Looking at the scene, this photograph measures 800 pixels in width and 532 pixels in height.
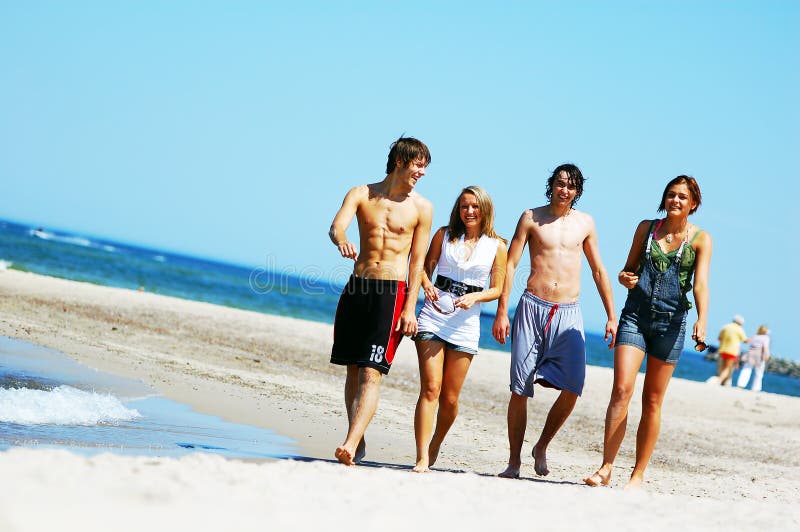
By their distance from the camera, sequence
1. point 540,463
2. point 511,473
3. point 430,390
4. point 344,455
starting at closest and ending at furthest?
point 344,455 < point 430,390 < point 511,473 < point 540,463

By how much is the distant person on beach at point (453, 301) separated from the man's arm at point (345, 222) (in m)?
0.72

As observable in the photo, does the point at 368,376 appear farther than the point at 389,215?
No

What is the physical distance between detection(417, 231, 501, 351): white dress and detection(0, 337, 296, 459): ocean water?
141cm

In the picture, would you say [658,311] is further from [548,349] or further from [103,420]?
[103,420]

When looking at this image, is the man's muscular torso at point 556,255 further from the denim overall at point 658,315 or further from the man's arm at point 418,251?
the man's arm at point 418,251

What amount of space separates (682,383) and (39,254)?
44.4 meters

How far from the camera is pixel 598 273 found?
7152mm

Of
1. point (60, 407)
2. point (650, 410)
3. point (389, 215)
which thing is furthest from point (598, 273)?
point (60, 407)

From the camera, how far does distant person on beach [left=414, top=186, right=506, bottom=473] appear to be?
6.55m

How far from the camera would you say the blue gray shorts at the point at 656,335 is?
6645mm

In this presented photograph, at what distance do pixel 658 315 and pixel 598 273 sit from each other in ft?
2.20

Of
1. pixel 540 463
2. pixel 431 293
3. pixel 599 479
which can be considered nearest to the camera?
pixel 599 479

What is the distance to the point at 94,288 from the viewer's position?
67.5 ft

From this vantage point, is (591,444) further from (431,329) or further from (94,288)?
(94,288)
